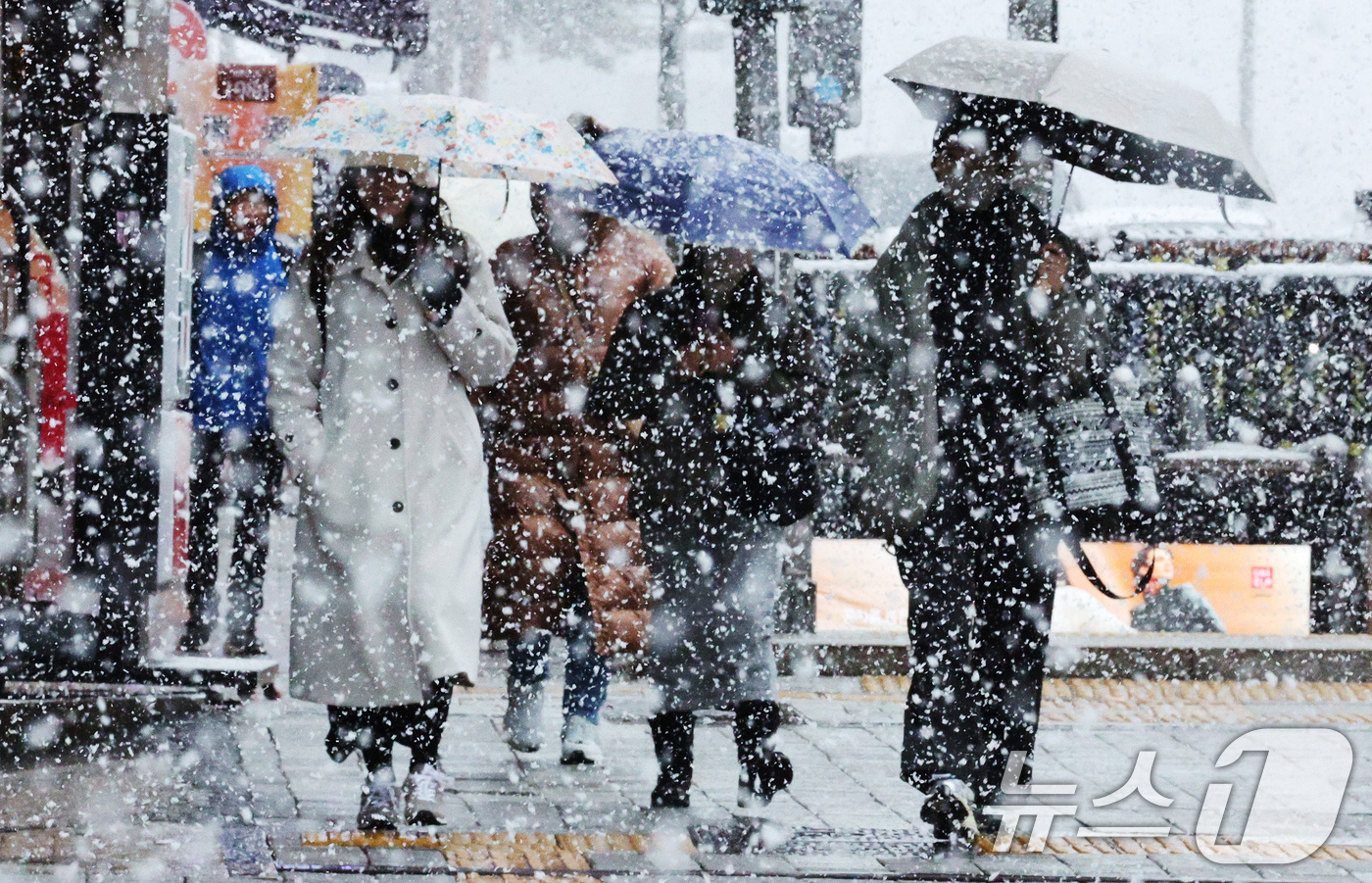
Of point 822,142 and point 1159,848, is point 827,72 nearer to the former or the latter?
point 822,142

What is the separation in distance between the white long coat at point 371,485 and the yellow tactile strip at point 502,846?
0.37 m

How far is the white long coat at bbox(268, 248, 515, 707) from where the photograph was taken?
4.98 m

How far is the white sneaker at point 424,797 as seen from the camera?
16.4 feet

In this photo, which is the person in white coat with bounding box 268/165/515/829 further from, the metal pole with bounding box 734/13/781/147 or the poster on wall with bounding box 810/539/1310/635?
the poster on wall with bounding box 810/539/1310/635

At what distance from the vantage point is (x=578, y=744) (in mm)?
6016

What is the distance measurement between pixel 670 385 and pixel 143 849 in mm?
1925

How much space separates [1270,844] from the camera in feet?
16.6

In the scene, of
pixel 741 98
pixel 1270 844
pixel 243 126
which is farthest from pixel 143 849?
pixel 243 126

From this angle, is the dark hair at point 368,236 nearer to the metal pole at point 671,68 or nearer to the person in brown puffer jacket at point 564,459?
the person in brown puffer jacket at point 564,459

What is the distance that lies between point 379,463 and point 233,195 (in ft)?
10.6

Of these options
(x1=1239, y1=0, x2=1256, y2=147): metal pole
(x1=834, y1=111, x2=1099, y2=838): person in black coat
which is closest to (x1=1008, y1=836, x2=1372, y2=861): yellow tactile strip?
(x1=834, y1=111, x2=1099, y2=838): person in black coat

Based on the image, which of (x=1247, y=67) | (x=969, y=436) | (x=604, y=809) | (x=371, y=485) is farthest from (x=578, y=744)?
(x=1247, y=67)

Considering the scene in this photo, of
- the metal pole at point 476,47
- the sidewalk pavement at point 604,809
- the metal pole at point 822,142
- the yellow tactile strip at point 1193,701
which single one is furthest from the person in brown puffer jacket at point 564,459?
the metal pole at point 476,47

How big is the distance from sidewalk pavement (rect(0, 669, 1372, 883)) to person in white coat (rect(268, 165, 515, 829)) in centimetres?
35
